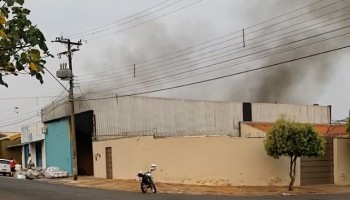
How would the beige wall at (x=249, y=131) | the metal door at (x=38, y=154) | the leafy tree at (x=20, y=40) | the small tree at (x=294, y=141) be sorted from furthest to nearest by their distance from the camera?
the metal door at (x=38, y=154)
the beige wall at (x=249, y=131)
the small tree at (x=294, y=141)
the leafy tree at (x=20, y=40)

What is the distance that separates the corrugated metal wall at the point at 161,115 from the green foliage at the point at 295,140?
14379 millimetres

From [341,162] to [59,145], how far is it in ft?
70.0

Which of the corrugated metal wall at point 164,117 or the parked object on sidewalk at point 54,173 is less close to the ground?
the corrugated metal wall at point 164,117

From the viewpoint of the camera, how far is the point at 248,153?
24.5m

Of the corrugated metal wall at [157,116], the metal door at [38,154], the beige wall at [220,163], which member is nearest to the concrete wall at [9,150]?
the metal door at [38,154]

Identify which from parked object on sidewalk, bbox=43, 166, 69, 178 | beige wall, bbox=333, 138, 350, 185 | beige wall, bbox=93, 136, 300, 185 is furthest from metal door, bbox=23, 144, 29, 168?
beige wall, bbox=333, 138, 350, 185

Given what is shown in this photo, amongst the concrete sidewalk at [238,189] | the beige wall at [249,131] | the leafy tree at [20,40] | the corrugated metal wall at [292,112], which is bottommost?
the concrete sidewalk at [238,189]

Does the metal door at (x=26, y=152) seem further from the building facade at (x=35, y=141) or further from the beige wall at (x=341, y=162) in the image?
the beige wall at (x=341, y=162)

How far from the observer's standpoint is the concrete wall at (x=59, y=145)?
119 feet

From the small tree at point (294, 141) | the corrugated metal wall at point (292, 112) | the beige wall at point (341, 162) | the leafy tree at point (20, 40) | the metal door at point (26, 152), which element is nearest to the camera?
the leafy tree at point (20, 40)

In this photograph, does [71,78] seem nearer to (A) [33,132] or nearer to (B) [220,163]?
(B) [220,163]

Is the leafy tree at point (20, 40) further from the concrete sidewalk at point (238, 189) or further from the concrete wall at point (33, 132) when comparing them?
the concrete wall at point (33, 132)

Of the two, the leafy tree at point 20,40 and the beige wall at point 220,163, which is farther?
the beige wall at point 220,163

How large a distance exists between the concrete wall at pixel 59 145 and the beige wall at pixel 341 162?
19.1 meters
